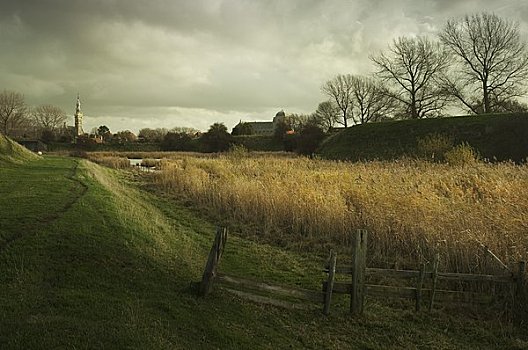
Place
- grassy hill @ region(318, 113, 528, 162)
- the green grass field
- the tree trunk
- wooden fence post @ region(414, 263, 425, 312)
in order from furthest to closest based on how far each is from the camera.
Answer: the tree trunk
grassy hill @ region(318, 113, 528, 162)
wooden fence post @ region(414, 263, 425, 312)
the green grass field

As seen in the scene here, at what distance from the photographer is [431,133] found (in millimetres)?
33562

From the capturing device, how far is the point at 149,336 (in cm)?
428

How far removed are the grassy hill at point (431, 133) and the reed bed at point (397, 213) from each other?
639 inches

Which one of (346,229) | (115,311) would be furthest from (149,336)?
(346,229)

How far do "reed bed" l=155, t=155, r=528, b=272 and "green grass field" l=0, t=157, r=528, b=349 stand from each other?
4.92ft

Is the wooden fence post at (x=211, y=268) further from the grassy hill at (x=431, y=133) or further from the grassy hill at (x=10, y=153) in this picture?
the grassy hill at (x=431, y=133)

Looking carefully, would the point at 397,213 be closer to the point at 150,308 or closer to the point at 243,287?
the point at 243,287

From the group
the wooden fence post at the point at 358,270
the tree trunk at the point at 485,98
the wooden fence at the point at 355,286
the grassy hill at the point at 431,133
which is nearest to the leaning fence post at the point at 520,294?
the wooden fence at the point at 355,286

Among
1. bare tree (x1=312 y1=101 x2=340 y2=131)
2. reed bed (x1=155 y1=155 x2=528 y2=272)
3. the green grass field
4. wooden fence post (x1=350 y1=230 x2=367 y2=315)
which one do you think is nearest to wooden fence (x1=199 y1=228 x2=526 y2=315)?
wooden fence post (x1=350 y1=230 x2=367 y2=315)

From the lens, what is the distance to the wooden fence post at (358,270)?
5.66 m

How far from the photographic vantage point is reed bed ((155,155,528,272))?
24.1ft

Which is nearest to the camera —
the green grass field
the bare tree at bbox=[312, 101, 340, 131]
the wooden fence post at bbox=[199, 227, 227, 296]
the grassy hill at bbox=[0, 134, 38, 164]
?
the green grass field

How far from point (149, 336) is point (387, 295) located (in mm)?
3324

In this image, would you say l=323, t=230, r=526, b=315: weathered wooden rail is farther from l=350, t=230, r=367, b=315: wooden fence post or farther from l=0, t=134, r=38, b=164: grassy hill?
l=0, t=134, r=38, b=164: grassy hill
